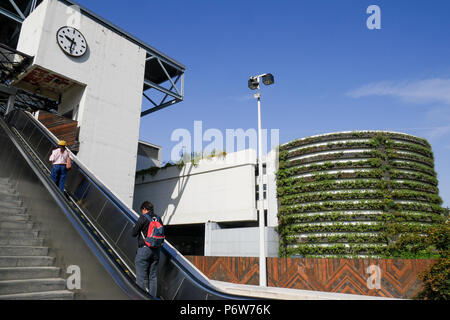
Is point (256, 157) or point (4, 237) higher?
point (256, 157)

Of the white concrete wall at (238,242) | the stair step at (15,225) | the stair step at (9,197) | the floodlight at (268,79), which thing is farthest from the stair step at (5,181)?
the white concrete wall at (238,242)

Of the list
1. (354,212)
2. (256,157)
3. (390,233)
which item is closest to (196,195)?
(256,157)

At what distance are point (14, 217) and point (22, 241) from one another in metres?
0.97

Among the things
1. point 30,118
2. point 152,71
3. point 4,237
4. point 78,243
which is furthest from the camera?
point 152,71

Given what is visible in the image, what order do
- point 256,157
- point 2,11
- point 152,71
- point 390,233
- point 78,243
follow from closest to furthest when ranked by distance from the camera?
point 78,243
point 390,233
point 2,11
point 256,157
point 152,71

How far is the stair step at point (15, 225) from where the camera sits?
543cm

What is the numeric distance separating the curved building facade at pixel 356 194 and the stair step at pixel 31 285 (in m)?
14.8

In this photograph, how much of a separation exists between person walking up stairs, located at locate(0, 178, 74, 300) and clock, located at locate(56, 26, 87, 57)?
47.2ft

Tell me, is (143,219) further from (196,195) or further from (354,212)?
(196,195)

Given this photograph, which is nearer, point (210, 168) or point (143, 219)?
point (143, 219)

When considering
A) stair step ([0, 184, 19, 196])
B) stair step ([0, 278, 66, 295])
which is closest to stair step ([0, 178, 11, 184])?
stair step ([0, 184, 19, 196])

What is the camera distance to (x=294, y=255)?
1761cm

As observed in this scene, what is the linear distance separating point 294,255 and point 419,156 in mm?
9594

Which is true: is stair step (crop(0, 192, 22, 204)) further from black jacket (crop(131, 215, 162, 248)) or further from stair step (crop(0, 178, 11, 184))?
black jacket (crop(131, 215, 162, 248))
